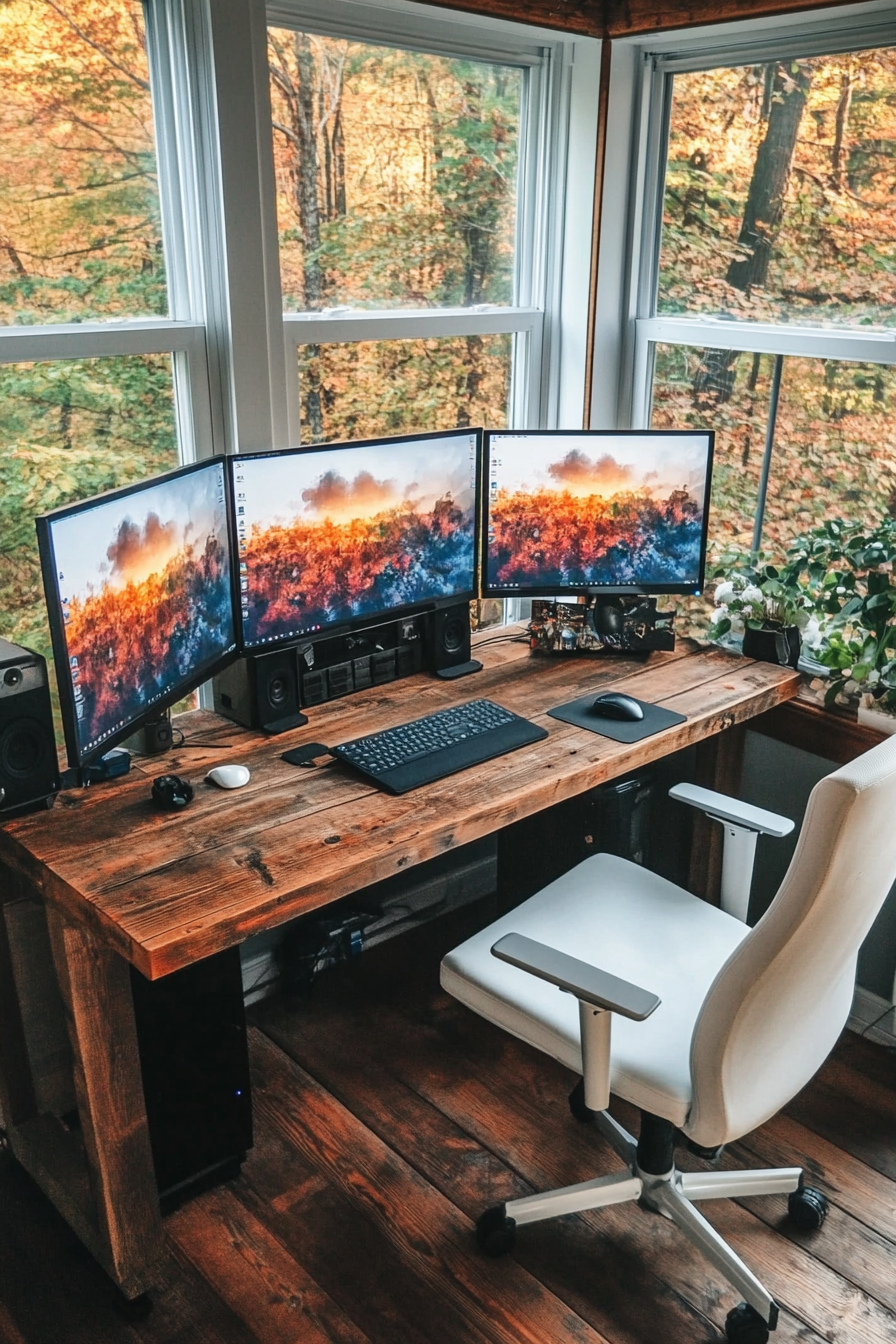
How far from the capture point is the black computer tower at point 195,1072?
1.97 m

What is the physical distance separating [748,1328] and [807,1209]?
0.30 metres

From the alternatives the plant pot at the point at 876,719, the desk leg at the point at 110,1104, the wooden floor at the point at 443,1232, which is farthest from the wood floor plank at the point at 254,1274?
the plant pot at the point at 876,719

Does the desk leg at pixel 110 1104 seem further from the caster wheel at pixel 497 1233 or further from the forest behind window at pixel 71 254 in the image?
the forest behind window at pixel 71 254

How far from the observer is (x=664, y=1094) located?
1667mm

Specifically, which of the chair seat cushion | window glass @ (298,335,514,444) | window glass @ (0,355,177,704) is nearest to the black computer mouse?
the chair seat cushion

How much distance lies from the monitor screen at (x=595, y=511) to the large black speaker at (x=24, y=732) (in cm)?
105

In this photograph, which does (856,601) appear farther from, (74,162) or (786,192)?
(74,162)

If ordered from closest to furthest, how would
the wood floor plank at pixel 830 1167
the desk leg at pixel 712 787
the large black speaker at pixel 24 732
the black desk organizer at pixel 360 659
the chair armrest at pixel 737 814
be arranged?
the large black speaker at pixel 24 732
the chair armrest at pixel 737 814
the wood floor plank at pixel 830 1167
the black desk organizer at pixel 360 659
the desk leg at pixel 712 787

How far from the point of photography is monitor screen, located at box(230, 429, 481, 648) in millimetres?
2156

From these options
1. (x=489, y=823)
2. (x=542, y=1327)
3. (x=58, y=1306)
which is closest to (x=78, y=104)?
(x=489, y=823)

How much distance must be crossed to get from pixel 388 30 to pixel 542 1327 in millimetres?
2514

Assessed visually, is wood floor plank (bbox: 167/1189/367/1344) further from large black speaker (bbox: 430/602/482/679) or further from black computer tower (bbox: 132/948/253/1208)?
large black speaker (bbox: 430/602/482/679)

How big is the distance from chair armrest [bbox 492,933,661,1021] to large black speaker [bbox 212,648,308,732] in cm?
75

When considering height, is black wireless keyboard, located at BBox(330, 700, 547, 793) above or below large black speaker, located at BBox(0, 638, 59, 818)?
below
